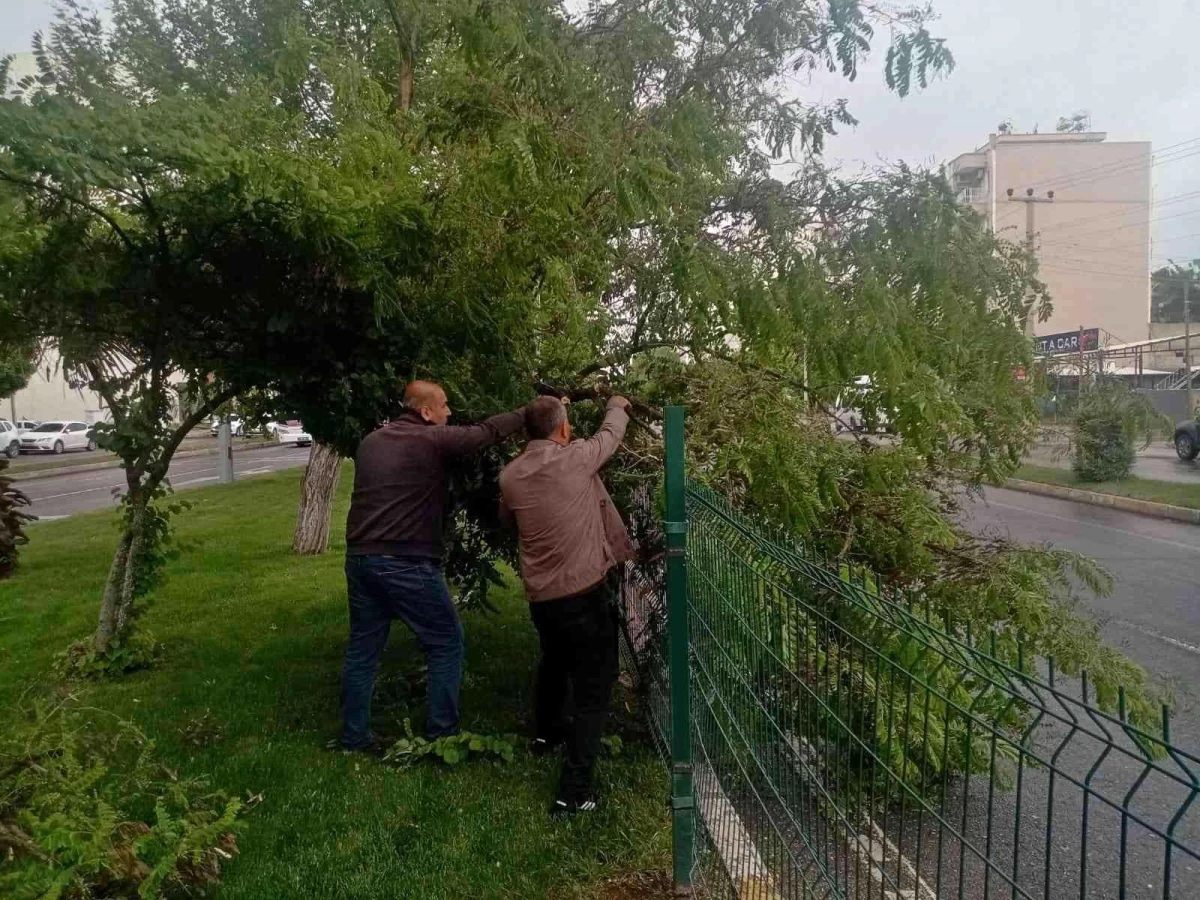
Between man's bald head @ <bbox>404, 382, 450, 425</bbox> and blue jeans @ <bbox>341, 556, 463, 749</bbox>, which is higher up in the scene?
man's bald head @ <bbox>404, 382, 450, 425</bbox>

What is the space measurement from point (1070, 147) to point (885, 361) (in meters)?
35.0

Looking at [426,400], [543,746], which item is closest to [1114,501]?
[543,746]

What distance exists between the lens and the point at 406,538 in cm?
414

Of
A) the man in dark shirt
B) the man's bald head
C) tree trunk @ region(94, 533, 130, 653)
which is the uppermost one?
the man's bald head

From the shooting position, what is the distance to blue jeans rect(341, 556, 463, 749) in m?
4.14

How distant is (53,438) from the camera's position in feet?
126

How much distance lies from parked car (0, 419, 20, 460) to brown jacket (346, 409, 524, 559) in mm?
37686

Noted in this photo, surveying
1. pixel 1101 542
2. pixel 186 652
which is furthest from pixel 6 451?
pixel 1101 542

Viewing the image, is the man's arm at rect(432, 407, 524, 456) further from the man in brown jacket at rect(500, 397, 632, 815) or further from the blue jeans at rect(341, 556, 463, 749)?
the blue jeans at rect(341, 556, 463, 749)

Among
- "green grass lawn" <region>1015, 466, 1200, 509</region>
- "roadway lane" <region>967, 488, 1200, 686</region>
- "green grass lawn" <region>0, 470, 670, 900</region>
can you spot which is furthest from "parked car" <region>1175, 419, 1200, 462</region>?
"green grass lawn" <region>0, 470, 670, 900</region>

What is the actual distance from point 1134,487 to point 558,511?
16.7 m

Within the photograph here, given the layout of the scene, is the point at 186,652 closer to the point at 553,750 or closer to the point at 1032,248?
the point at 553,750

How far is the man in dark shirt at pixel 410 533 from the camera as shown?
4086 mm

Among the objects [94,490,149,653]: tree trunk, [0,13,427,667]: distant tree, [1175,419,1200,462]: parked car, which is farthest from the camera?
[1175,419,1200,462]: parked car
